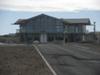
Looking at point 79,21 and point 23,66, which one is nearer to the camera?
point 23,66

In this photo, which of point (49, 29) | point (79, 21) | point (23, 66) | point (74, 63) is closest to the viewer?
point (23, 66)

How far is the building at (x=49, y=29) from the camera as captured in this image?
3369 inches

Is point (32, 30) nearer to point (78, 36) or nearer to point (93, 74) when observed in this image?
point (78, 36)

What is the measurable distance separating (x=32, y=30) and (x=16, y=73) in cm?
7084

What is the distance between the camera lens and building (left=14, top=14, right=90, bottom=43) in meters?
85.6

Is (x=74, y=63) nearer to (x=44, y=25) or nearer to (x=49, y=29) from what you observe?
(x=44, y=25)

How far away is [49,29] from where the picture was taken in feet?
283

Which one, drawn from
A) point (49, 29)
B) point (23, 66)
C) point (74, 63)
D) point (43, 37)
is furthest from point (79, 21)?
point (23, 66)

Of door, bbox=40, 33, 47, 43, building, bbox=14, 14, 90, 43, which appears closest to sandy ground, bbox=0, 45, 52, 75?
door, bbox=40, 33, 47, 43

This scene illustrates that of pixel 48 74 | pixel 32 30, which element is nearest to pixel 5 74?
pixel 48 74

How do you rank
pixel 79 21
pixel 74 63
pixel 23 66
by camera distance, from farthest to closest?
1. pixel 79 21
2. pixel 74 63
3. pixel 23 66

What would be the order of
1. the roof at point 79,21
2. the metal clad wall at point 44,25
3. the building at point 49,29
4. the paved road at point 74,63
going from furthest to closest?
the roof at point 79,21 < the metal clad wall at point 44,25 < the building at point 49,29 < the paved road at point 74,63

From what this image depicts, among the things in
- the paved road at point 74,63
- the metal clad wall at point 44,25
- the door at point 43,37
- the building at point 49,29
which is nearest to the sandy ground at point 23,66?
the paved road at point 74,63

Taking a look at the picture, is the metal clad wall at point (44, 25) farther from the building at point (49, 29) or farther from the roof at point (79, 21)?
the roof at point (79, 21)
